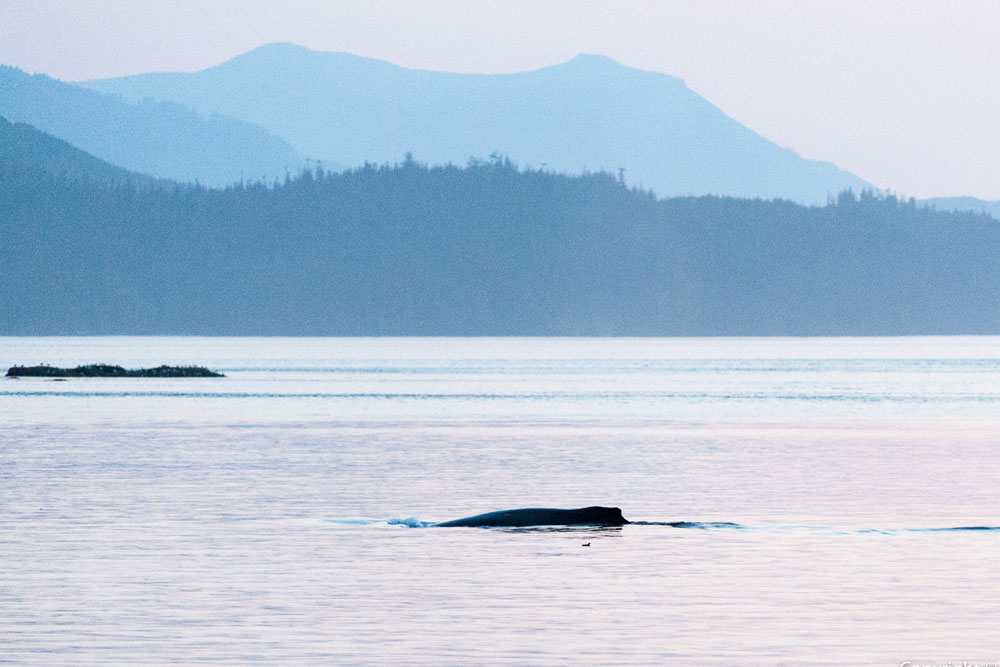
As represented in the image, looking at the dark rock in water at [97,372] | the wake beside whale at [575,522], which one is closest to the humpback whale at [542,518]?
the wake beside whale at [575,522]

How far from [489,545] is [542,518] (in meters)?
3.58

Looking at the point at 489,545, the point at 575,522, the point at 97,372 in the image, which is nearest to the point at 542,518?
the point at 575,522

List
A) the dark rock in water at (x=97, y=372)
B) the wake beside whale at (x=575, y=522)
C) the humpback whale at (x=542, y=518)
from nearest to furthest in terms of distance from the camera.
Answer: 1. the wake beside whale at (x=575, y=522)
2. the humpback whale at (x=542, y=518)
3. the dark rock in water at (x=97, y=372)

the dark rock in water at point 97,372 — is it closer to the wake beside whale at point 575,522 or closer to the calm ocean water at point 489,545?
the calm ocean water at point 489,545

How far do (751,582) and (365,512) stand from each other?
12983 millimetres

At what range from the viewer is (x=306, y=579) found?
2828 cm

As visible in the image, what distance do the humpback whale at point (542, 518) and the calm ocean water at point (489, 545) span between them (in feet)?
2.12

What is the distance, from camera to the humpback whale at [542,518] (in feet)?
117

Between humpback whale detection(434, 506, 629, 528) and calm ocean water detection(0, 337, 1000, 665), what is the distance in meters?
0.65

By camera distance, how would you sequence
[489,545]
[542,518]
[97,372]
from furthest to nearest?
1. [97,372]
2. [542,518]
3. [489,545]

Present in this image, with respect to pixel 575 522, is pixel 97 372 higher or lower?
higher

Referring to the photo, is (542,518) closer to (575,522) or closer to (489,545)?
(575,522)

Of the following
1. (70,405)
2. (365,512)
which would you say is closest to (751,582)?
(365,512)

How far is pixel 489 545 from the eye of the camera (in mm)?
32719
